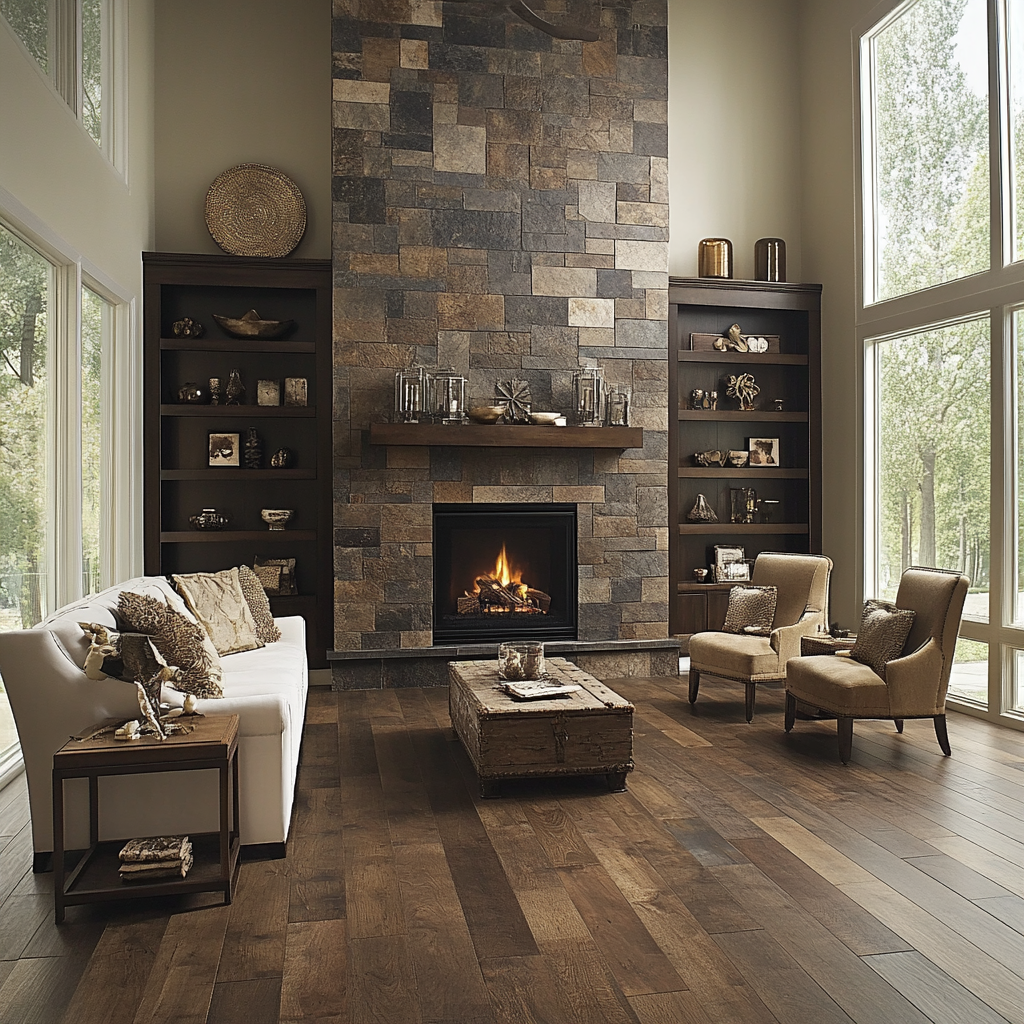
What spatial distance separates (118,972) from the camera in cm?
251

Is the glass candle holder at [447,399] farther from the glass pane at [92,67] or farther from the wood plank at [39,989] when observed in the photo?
the wood plank at [39,989]

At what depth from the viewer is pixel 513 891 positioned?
3023 millimetres

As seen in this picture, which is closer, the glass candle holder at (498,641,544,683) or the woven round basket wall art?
the glass candle holder at (498,641,544,683)

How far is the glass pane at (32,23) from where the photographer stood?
4066 mm

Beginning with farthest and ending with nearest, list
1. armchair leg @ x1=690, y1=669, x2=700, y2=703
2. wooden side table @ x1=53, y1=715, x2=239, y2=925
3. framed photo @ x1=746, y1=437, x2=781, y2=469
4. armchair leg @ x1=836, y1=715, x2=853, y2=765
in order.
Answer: framed photo @ x1=746, y1=437, x2=781, y2=469
armchair leg @ x1=690, y1=669, x2=700, y2=703
armchair leg @ x1=836, y1=715, x2=853, y2=765
wooden side table @ x1=53, y1=715, x2=239, y2=925

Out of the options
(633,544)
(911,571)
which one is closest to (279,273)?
(633,544)

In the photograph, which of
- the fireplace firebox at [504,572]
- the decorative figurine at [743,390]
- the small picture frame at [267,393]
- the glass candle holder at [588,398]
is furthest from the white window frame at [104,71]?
the decorative figurine at [743,390]

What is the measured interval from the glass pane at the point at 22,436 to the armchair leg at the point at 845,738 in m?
3.80

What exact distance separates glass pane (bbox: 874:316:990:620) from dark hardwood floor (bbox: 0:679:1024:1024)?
1.66 m

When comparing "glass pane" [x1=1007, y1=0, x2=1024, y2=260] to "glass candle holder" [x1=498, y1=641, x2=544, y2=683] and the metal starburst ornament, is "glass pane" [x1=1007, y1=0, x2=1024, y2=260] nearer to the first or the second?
the metal starburst ornament

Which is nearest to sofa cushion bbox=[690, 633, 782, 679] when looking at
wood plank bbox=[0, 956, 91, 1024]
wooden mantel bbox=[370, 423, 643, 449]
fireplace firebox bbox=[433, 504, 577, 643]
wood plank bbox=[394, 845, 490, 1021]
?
fireplace firebox bbox=[433, 504, 577, 643]

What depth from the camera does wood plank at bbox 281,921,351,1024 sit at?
7.55 ft

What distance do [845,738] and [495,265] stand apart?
12.3 feet

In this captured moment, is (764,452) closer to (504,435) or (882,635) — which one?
(504,435)
